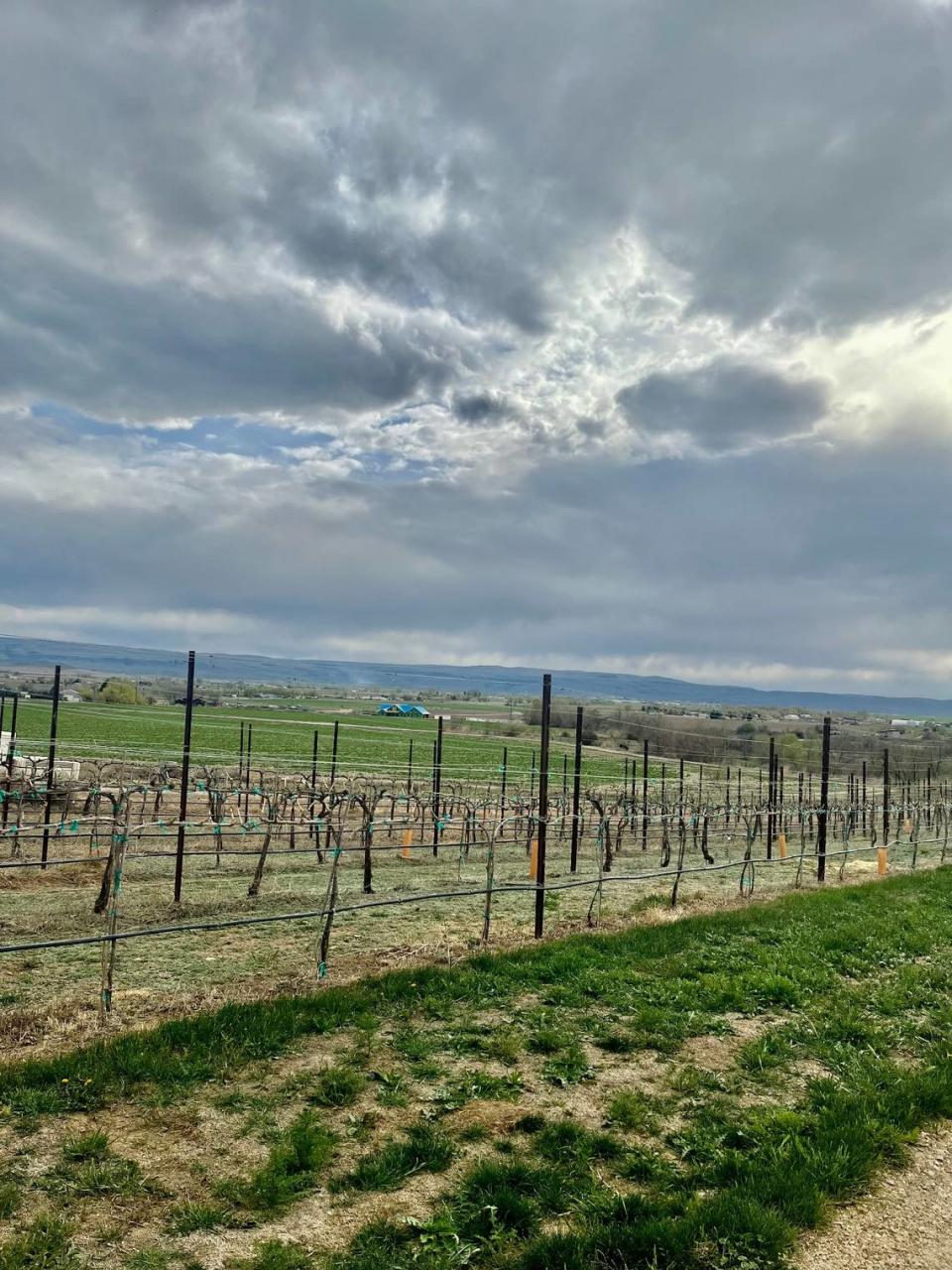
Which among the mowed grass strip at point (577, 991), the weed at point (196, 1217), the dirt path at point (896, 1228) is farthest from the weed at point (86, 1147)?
the dirt path at point (896, 1228)

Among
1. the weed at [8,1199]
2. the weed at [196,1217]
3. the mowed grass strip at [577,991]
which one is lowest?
the mowed grass strip at [577,991]

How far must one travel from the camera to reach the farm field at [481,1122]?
3.94 metres

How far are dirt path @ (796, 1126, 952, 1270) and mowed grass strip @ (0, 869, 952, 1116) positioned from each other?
81.7 inches

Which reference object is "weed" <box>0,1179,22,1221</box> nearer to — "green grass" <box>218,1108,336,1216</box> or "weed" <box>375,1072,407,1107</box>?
"green grass" <box>218,1108,336,1216</box>

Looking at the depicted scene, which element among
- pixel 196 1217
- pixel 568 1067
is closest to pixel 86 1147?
pixel 196 1217

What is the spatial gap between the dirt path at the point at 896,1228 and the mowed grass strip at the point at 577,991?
2075 millimetres

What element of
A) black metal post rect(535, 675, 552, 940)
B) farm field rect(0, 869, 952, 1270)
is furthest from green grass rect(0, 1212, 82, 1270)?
black metal post rect(535, 675, 552, 940)

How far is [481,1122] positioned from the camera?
5145 mm

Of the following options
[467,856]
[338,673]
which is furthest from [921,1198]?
[338,673]

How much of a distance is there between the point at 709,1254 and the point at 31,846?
62.2 feet

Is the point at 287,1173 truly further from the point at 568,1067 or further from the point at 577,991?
the point at 577,991

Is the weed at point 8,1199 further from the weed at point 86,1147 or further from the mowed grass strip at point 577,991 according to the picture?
the mowed grass strip at point 577,991

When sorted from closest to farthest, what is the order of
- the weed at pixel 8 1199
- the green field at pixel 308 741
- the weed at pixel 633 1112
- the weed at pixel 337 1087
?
the weed at pixel 8 1199, the weed at pixel 633 1112, the weed at pixel 337 1087, the green field at pixel 308 741

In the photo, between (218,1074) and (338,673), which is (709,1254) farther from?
(338,673)
